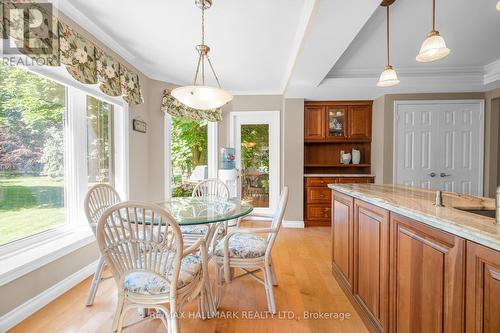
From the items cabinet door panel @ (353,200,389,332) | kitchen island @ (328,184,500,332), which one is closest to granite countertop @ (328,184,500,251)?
kitchen island @ (328,184,500,332)

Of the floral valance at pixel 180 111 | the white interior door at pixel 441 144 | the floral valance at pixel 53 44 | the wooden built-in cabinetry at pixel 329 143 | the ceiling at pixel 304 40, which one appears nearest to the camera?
the floral valance at pixel 53 44

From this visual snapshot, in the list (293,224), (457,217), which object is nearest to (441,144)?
(293,224)

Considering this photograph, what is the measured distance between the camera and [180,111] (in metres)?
3.93

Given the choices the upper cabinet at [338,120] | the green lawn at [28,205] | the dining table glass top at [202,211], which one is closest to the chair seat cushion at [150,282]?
the dining table glass top at [202,211]

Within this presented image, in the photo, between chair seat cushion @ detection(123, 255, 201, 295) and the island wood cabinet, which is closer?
chair seat cushion @ detection(123, 255, 201, 295)

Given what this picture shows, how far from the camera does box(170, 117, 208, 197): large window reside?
13.6 ft

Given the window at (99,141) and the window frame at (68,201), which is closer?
the window frame at (68,201)

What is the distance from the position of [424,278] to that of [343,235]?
102cm

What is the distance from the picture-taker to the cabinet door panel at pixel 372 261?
143cm

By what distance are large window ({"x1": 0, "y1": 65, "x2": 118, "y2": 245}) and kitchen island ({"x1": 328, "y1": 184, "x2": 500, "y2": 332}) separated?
8.59 ft

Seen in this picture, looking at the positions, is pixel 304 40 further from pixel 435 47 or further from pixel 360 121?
pixel 360 121

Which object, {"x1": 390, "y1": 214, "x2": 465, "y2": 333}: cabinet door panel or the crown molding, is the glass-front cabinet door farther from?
{"x1": 390, "y1": 214, "x2": 465, "y2": 333}: cabinet door panel

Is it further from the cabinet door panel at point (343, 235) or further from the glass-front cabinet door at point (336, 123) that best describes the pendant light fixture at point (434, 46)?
the glass-front cabinet door at point (336, 123)

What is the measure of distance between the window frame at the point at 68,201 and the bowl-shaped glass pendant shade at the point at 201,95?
1.05 meters
